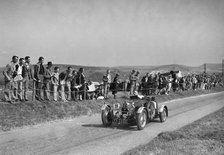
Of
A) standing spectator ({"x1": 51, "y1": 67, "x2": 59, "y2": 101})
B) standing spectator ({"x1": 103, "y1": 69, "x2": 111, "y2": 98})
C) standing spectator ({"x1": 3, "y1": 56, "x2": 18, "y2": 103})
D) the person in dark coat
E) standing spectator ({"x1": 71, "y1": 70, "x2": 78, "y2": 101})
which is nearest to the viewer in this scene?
standing spectator ({"x1": 3, "y1": 56, "x2": 18, "y2": 103})

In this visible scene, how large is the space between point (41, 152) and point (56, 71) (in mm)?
7401

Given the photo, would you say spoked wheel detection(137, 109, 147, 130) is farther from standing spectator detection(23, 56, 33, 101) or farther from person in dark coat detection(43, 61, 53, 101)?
standing spectator detection(23, 56, 33, 101)

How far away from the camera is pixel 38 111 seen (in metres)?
12.8

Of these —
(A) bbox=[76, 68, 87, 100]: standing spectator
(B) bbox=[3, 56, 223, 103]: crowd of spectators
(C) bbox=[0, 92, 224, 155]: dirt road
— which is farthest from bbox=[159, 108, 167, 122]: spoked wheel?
(A) bbox=[76, 68, 87, 100]: standing spectator

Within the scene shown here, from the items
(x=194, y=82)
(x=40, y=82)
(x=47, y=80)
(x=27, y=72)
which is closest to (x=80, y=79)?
(x=47, y=80)

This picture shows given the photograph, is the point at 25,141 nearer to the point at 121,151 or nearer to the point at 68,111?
the point at 121,151

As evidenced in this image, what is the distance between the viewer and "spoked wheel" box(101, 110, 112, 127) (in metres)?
11.4

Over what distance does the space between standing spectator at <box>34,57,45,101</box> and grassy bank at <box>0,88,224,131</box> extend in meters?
0.56

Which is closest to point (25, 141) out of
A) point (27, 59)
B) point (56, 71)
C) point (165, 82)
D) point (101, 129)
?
point (101, 129)

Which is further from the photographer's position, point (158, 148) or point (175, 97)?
point (175, 97)

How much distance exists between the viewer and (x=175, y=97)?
83.4 feet

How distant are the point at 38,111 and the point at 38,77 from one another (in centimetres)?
167

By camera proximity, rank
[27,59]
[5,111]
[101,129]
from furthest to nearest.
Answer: [27,59], [5,111], [101,129]

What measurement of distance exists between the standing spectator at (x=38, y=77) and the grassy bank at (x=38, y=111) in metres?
0.56
